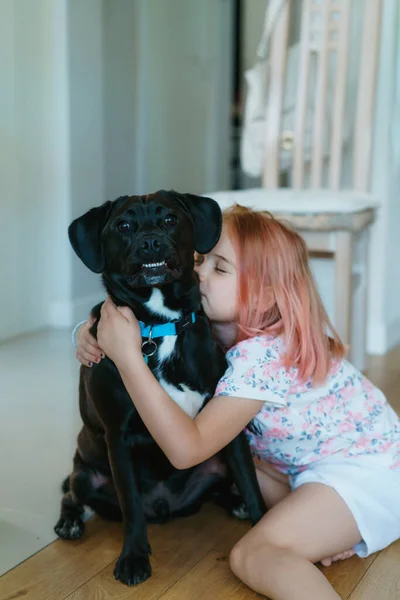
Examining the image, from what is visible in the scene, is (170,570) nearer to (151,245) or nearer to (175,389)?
(175,389)

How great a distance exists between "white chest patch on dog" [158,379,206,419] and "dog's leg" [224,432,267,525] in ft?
0.29

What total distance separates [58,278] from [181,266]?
2.01 meters

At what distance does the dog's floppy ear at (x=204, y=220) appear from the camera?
3.61ft

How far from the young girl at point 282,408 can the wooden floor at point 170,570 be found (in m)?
0.04

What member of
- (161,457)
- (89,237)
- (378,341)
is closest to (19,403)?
(161,457)

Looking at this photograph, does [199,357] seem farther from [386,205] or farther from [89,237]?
[386,205]

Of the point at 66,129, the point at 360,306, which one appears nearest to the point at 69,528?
the point at 360,306

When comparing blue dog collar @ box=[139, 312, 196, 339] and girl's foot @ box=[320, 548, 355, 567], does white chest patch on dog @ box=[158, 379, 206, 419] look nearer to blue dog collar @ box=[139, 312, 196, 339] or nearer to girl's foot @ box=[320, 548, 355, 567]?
blue dog collar @ box=[139, 312, 196, 339]

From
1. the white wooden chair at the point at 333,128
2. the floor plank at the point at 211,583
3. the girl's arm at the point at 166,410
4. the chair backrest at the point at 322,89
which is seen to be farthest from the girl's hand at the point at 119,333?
the chair backrest at the point at 322,89

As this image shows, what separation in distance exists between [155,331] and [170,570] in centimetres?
37

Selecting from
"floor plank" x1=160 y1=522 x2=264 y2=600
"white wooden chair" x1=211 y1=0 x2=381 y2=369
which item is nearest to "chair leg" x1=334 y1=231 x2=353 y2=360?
"white wooden chair" x1=211 y1=0 x2=381 y2=369

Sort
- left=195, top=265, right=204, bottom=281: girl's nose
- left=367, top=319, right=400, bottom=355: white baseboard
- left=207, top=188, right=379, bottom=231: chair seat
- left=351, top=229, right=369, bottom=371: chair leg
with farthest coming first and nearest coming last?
1. left=367, top=319, right=400, bottom=355: white baseboard
2. left=351, top=229, right=369, bottom=371: chair leg
3. left=207, top=188, right=379, bottom=231: chair seat
4. left=195, top=265, right=204, bottom=281: girl's nose

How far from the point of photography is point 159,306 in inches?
43.0

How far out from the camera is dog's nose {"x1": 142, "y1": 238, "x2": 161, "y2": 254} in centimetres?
100
